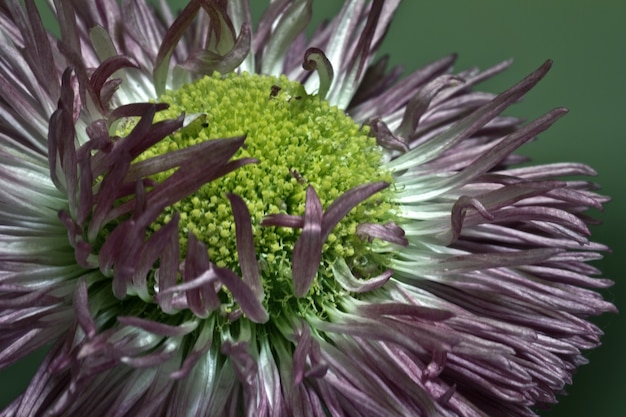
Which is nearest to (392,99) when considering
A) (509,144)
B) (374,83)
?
(374,83)

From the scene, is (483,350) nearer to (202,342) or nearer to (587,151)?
(202,342)

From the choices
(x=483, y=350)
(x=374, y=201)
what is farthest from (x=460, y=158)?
(x=483, y=350)

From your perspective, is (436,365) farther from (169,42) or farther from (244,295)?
(169,42)

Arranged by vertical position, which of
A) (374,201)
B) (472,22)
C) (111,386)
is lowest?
(111,386)

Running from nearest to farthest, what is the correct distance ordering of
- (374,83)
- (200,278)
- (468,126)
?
1. (200,278)
2. (468,126)
3. (374,83)

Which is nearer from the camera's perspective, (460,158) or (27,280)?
(27,280)

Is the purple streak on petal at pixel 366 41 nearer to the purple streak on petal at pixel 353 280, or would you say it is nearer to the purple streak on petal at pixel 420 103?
the purple streak on petal at pixel 420 103

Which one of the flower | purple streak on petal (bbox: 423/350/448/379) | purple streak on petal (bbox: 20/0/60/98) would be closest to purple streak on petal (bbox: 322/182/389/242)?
the flower
